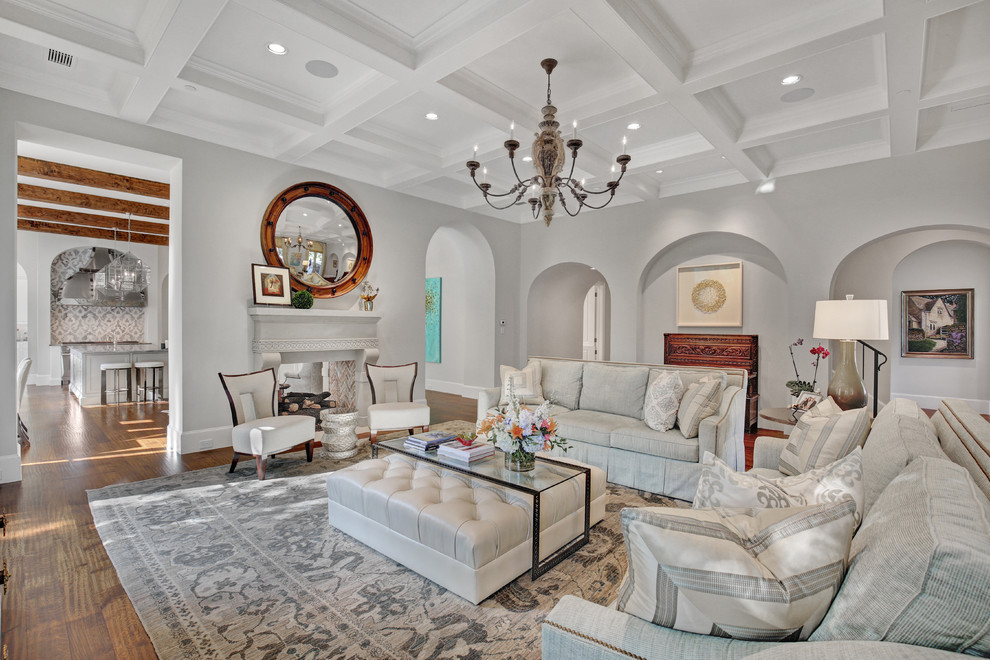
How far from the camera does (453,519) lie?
7.14 ft

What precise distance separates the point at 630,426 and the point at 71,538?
361 cm

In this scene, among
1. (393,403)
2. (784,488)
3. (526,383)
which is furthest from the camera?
(393,403)

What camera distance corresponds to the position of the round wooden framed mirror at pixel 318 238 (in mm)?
5087

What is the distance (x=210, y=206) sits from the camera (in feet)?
15.1

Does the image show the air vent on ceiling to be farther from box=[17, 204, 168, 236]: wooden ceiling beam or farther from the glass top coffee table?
box=[17, 204, 168, 236]: wooden ceiling beam

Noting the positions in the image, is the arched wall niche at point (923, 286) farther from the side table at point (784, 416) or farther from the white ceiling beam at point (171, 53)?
the white ceiling beam at point (171, 53)

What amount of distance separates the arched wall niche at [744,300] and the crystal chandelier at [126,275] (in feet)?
25.5

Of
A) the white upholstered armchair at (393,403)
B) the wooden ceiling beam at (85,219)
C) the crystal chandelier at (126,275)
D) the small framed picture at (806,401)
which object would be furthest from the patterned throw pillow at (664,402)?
the wooden ceiling beam at (85,219)

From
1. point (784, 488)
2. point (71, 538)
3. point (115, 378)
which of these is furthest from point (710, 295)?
point (115, 378)

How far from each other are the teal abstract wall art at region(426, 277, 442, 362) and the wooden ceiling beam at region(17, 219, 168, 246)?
4943mm

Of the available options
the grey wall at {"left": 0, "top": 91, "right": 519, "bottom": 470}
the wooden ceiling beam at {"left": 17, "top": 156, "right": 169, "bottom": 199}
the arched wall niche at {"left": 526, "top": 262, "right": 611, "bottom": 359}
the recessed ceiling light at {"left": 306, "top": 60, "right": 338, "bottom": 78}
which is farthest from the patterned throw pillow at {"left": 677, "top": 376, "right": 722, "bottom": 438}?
the wooden ceiling beam at {"left": 17, "top": 156, "right": 169, "bottom": 199}

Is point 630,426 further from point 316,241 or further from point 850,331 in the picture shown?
point 316,241

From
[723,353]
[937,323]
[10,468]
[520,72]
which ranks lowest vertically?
[10,468]

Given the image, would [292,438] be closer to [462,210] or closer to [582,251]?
[462,210]
